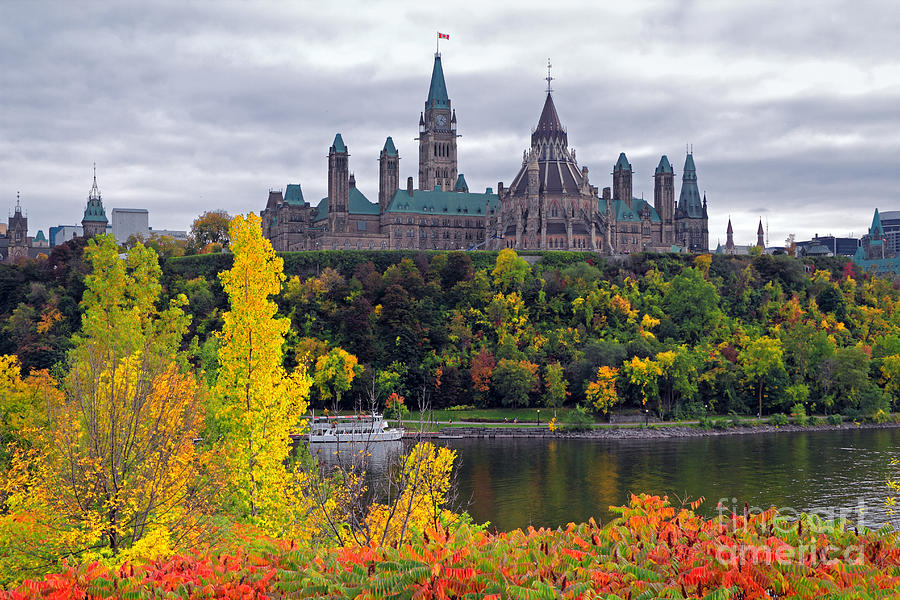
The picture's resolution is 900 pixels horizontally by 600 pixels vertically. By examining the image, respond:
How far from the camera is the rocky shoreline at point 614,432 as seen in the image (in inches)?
3250

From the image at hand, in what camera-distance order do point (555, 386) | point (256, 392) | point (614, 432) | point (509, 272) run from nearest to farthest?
point (256, 392) < point (614, 432) < point (555, 386) < point (509, 272)

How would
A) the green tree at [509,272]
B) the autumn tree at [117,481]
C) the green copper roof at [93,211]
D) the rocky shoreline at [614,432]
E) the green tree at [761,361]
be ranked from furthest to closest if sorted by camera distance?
1. the green copper roof at [93,211]
2. the green tree at [509,272]
3. the green tree at [761,361]
4. the rocky shoreline at [614,432]
5. the autumn tree at [117,481]

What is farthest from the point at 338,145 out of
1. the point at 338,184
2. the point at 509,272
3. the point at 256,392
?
the point at 256,392

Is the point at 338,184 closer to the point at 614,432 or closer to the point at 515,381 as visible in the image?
the point at 515,381

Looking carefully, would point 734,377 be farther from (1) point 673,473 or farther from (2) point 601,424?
(1) point 673,473

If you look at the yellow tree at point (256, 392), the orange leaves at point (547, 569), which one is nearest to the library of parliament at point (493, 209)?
the yellow tree at point (256, 392)

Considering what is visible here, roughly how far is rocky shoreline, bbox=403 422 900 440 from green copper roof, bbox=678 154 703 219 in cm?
7625

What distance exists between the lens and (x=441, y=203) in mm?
147500

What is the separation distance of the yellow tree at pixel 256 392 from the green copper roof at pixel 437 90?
13695cm

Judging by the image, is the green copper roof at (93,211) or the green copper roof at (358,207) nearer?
the green copper roof at (358,207)

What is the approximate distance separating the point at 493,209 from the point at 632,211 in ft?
77.8

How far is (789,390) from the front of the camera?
90.4 meters

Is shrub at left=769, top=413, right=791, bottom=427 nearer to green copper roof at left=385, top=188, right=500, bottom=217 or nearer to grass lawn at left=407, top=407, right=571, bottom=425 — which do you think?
grass lawn at left=407, top=407, right=571, bottom=425

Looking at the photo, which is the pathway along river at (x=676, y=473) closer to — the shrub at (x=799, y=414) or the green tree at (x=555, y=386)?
the shrub at (x=799, y=414)
